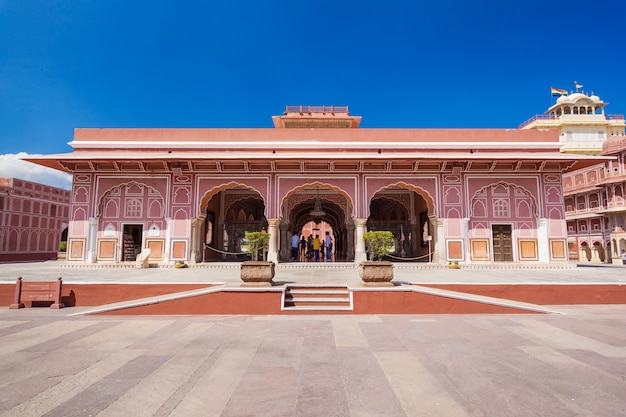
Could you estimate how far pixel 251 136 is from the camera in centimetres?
1467

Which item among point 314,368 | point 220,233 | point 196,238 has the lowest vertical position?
point 314,368

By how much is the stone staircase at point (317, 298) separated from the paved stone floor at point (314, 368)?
0.93 meters

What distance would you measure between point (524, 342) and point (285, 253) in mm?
13022

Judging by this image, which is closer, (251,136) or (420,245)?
(251,136)

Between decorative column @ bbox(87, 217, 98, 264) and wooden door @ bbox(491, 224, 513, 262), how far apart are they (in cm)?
1515

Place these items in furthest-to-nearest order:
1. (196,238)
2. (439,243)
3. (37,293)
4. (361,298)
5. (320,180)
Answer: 1. (320,180)
2. (196,238)
3. (439,243)
4. (37,293)
5. (361,298)

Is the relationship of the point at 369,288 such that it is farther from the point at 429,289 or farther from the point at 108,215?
the point at 108,215

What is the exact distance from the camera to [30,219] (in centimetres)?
2359

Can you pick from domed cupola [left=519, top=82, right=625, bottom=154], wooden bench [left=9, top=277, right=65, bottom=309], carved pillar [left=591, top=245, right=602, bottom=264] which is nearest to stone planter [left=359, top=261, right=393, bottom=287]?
wooden bench [left=9, top=277, right=65, bottom=309]

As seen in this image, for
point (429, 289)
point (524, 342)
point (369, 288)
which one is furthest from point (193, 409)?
point (429, 289)

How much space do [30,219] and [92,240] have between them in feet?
47.8

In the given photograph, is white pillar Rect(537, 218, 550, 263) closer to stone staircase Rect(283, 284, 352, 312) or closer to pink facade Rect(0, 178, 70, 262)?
stone staircase Rect(283, 284, 352, 312)

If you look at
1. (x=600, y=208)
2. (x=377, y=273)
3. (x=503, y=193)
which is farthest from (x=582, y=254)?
(x=377, y=273)

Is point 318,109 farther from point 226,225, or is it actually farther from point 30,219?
point 30,219
